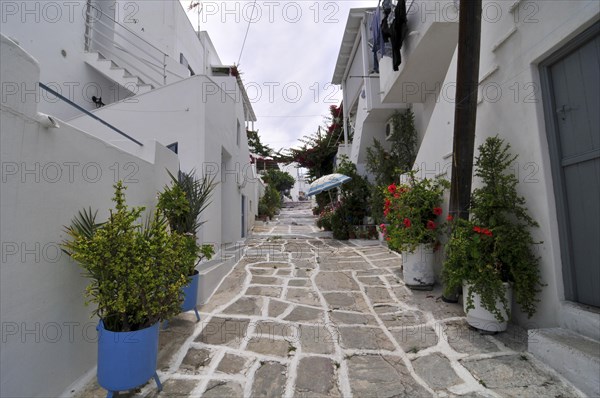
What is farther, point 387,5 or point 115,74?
point 115,74

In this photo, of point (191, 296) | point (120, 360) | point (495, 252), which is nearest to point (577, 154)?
point (495, 252)

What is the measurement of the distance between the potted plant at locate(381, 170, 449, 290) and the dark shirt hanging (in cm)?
327

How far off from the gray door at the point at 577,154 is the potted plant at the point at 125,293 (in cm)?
388

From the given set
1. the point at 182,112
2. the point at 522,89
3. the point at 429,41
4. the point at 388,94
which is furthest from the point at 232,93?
the point at 522,89

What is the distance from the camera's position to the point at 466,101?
3.77 m

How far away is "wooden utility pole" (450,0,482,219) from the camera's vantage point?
3.65 meters

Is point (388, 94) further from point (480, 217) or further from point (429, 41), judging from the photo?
point (480, 217)

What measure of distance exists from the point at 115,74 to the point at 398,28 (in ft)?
24.8

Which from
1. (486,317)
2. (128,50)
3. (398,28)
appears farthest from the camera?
(128,50)

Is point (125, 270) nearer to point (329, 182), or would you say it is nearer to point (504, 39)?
point (504, 39)

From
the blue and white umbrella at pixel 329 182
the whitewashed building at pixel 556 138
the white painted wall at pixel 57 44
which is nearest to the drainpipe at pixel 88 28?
the white painted wall at pixel 57 44

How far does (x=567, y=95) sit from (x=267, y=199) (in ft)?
61.8

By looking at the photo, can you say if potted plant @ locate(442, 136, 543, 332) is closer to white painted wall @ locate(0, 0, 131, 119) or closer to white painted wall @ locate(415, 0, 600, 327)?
white painted wall @ locate(415, 0, 600, 327)

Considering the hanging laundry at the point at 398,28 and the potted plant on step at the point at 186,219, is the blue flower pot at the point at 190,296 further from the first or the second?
the hanging laundry at the point at 398,28
